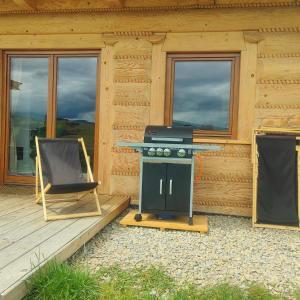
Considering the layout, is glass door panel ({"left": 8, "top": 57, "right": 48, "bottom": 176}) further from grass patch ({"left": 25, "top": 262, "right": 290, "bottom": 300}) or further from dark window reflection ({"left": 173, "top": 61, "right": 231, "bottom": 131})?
grass patch ({"left": 25, "top": 262, "right": 290, "bottom": 300})

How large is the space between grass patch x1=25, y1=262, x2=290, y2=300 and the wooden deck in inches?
4.6

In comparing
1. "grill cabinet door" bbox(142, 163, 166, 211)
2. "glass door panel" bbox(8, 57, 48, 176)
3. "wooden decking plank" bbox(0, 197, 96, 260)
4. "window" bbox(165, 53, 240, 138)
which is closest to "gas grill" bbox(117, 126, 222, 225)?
"grill cabinet door" bbox(142, 163, 166, 211)

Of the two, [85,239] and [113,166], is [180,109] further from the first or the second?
[85,239]

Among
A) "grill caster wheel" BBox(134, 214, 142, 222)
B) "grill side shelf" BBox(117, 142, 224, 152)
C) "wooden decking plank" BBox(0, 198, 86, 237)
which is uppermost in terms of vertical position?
"grill side shelf" BBox(117, 142, 224, 152)

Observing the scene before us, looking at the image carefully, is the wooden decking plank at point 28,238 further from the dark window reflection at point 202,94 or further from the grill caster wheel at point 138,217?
the dark window reflection at point 202,94

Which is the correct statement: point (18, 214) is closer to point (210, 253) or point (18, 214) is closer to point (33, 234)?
point (33, 234)

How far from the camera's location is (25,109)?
5.79 metres

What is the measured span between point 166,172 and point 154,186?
248mm

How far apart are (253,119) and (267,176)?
3.08 ft

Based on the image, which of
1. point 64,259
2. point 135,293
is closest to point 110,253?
point 64,259

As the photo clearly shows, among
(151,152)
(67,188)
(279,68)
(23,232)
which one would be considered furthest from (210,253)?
(279,68)

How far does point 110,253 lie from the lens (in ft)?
11.2

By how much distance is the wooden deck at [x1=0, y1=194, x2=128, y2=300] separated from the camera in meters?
2.40

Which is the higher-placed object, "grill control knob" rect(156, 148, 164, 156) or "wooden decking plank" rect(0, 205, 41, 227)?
"grill control knob" rect(156, 148, 164, 156)
